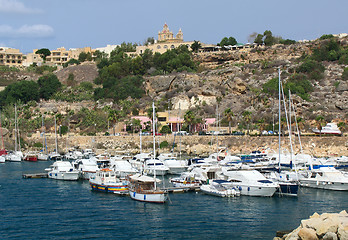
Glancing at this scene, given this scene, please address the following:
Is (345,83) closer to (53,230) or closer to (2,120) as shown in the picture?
(2,120)

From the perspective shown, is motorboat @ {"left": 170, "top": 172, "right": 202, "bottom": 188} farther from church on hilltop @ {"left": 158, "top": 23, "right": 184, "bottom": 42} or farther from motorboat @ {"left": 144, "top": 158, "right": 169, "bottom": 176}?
church on hilltop @ {"left": 158, "top": 23, "right": 184, "bottom": 42}

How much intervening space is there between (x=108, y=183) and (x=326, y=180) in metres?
22.1

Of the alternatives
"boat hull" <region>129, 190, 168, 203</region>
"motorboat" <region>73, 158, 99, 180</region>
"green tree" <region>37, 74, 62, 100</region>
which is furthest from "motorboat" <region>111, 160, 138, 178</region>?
"green tree" <region>37, 74, 62, 100</region>

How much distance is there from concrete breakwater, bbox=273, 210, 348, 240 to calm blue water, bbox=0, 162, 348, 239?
7.58 m

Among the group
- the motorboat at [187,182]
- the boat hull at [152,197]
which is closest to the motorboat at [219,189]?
the motorboat at [187,182]

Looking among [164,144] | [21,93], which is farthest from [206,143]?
[21,93]

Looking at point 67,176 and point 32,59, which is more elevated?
point 32,59

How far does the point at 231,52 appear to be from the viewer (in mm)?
141875

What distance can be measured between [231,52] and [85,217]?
109536mm

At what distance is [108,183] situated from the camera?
48625 mm

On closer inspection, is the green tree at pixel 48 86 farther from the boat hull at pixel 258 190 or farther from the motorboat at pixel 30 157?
the boat hull at pixel 258 190

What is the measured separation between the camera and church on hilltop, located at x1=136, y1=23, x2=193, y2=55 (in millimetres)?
148000

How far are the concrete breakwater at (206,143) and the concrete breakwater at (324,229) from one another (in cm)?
4966

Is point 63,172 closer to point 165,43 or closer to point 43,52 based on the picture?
point 165,43
